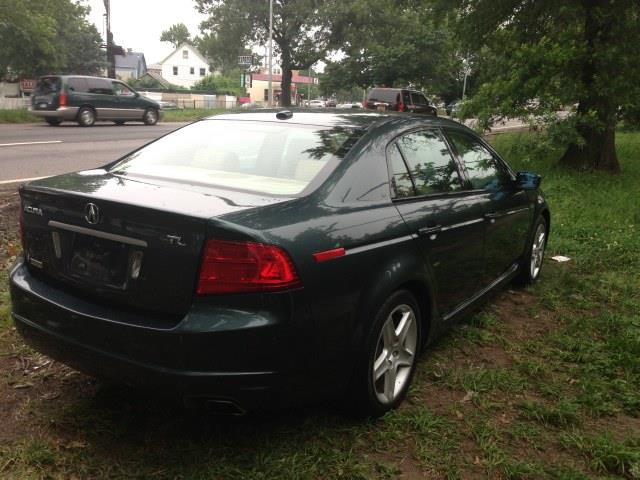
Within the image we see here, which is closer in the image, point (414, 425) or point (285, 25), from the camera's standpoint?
point (414, 425)

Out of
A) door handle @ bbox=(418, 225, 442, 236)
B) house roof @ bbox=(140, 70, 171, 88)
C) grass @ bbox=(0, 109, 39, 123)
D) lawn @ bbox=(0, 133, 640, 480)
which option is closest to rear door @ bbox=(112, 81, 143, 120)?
grass @ bbox=(0, 109, 39, 123)

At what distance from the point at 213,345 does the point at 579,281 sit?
159 inches

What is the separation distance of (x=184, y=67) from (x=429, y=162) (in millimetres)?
92757

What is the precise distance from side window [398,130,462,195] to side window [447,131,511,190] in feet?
0.72

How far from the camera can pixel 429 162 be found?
353cm

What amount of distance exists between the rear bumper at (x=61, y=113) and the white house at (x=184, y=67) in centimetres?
7289

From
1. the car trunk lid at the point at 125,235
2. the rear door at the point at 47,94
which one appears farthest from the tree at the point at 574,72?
the rear door at the point at 47,94

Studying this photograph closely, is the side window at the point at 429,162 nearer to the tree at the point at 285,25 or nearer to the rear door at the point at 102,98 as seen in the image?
the rear door at the point at 102,98

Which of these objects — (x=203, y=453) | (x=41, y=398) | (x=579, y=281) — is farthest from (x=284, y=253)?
(x=579, y=281)

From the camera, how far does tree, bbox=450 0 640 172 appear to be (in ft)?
32.0

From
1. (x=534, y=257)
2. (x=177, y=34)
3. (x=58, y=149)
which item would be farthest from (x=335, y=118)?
(x=177, y=34)

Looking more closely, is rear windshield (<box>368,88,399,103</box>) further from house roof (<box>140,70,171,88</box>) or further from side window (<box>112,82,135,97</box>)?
house roof (<box>140,70,171,88</box>)

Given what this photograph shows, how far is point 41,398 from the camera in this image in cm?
303

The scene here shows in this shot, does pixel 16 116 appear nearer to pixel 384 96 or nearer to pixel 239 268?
pixel 384 96
